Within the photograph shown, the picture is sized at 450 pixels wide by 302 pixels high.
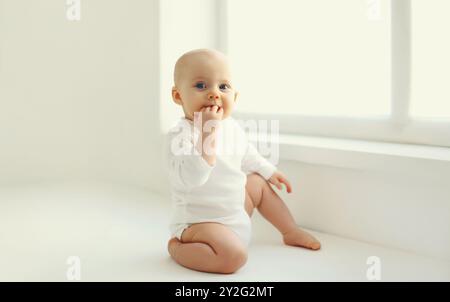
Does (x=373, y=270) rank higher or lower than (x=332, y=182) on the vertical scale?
lower

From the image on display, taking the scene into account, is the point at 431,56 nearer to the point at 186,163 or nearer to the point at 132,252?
the point at 186,163

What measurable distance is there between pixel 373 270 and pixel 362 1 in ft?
2.49

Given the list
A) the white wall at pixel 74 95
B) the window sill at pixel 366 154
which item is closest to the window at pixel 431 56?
the window sill at pixel 366 154

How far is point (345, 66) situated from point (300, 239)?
54 centimetres

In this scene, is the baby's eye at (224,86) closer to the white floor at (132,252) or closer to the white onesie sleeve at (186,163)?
the white onesie sleeve at (186,163)

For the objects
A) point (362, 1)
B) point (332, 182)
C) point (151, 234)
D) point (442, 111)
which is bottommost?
point (151, 234)

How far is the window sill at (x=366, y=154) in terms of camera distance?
4.58 feet

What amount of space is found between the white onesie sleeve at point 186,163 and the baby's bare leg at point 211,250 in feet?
0.33

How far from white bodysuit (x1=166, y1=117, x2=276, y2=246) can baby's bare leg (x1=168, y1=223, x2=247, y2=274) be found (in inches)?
1.2

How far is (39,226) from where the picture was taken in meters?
1.78

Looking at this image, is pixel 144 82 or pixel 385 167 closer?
pixel 385 167

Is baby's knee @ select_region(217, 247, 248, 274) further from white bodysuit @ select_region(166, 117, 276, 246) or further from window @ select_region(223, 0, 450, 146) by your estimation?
window @ select_region(223, 0, 450, 146)
